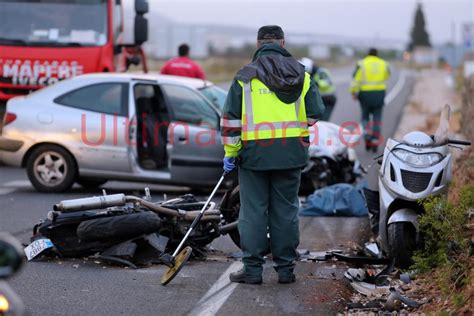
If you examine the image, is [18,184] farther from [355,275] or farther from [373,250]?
[355,275]

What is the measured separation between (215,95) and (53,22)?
4.77 m

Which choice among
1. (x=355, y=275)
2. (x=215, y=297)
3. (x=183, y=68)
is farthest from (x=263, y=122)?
(x=183, y=68)

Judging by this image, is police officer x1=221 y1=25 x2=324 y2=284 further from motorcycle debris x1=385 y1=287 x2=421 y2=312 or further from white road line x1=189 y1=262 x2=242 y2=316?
motorcycle debris x1=385 y1=287 x2=421 y2=312

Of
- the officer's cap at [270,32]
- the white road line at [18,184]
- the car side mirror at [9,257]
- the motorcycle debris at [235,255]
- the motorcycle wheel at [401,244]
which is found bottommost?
the white road line at [18,184]

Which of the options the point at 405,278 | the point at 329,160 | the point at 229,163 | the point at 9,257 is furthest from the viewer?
the point at 329,160

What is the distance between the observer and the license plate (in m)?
8.20

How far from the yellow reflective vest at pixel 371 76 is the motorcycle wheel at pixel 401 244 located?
1039 centimetres

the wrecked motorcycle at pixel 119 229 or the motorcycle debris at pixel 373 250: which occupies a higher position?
the wrecked motorcycle at pixel 119 229

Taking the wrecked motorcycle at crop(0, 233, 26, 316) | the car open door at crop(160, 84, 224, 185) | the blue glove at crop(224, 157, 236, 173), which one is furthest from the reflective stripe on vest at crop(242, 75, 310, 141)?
the car open door at crop(160, 84, 224, 185)

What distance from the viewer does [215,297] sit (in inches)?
279

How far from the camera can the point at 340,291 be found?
731 cm

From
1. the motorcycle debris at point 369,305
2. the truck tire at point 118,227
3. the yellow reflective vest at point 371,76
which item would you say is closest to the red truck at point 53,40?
the yellow reflective vest at point 371,76

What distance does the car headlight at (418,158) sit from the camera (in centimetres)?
816

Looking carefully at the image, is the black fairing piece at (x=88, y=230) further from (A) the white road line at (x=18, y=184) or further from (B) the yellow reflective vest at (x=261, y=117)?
(A) the white road line at (x=18, y=184)
